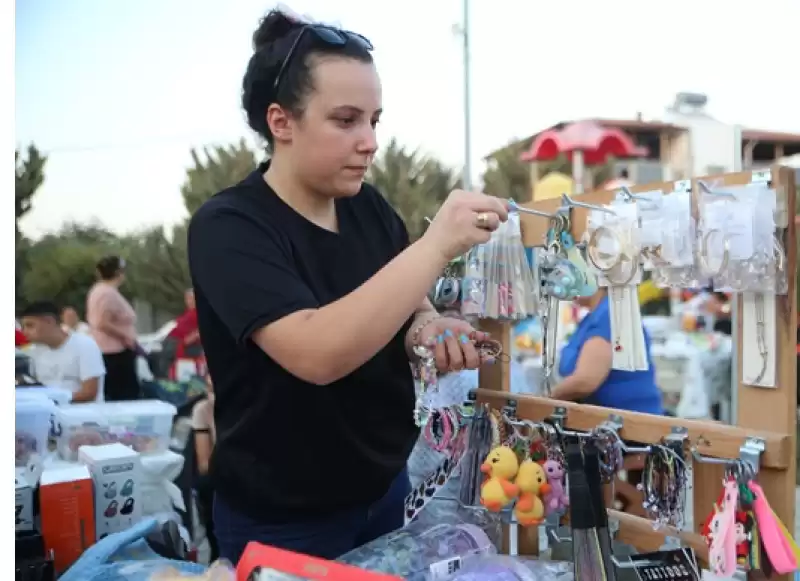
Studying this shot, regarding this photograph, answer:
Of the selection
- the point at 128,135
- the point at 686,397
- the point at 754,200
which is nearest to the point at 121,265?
the point at 128,135

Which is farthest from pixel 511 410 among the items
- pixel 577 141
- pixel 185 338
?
pixel 577 141

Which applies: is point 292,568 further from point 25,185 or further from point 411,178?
point 411,178

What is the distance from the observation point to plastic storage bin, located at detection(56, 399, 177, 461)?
1.65 meters

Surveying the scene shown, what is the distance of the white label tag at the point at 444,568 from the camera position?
0.80m

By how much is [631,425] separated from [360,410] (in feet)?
1.06

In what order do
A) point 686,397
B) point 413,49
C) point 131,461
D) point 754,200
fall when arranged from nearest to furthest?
point 754,200
point 131,461
point 413,49
point 686,397

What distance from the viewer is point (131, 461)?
1437mm

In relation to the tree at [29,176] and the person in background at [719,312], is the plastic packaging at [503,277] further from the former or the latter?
the person in background at [719,312]

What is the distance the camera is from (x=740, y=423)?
0.79 meters

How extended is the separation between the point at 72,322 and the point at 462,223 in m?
2.05

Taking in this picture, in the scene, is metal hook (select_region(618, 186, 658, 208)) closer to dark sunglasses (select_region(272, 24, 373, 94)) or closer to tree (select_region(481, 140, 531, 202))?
dark sunglasses (select_region(272, 24, 373, 94))

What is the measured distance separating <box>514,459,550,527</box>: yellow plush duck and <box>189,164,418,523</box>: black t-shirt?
169mm

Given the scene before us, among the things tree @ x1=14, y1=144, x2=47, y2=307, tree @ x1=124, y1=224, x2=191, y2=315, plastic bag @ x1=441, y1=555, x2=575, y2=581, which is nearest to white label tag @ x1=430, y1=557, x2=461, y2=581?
plastic bag @ x1=441, y1=555, x2=575, y2=581

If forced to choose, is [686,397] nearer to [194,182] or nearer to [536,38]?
[536,38]
